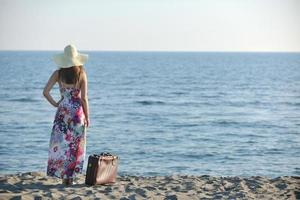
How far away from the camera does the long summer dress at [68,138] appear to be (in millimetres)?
7867

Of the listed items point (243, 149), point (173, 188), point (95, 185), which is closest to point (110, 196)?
point (95, 185)

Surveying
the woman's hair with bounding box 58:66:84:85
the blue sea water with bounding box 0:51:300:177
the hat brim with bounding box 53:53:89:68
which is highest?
the hat brim with bounding box 53:53:89:68

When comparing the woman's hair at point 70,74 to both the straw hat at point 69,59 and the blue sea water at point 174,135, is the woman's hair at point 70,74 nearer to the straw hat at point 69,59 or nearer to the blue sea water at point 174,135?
the straw hat at point 69,59

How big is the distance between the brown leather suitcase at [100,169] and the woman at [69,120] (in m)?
0.24

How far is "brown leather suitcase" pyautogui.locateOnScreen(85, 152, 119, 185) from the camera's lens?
8125 mm

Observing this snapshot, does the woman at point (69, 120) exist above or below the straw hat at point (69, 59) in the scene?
below

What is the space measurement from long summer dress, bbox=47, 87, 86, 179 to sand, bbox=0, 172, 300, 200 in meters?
0.28

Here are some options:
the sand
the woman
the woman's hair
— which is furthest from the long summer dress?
the sand

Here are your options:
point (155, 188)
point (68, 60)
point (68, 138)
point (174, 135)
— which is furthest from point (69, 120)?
point (174, 135)

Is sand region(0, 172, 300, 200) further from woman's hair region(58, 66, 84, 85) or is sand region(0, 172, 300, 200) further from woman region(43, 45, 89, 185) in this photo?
woman's hair region(58, 66, 84, 85)


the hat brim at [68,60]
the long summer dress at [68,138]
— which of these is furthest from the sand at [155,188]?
the hat brim at [68,60]

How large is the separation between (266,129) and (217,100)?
56.0ft

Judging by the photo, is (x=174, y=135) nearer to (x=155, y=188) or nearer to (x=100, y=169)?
(x=155, y=188)

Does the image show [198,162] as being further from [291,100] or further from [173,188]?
[291,100]
